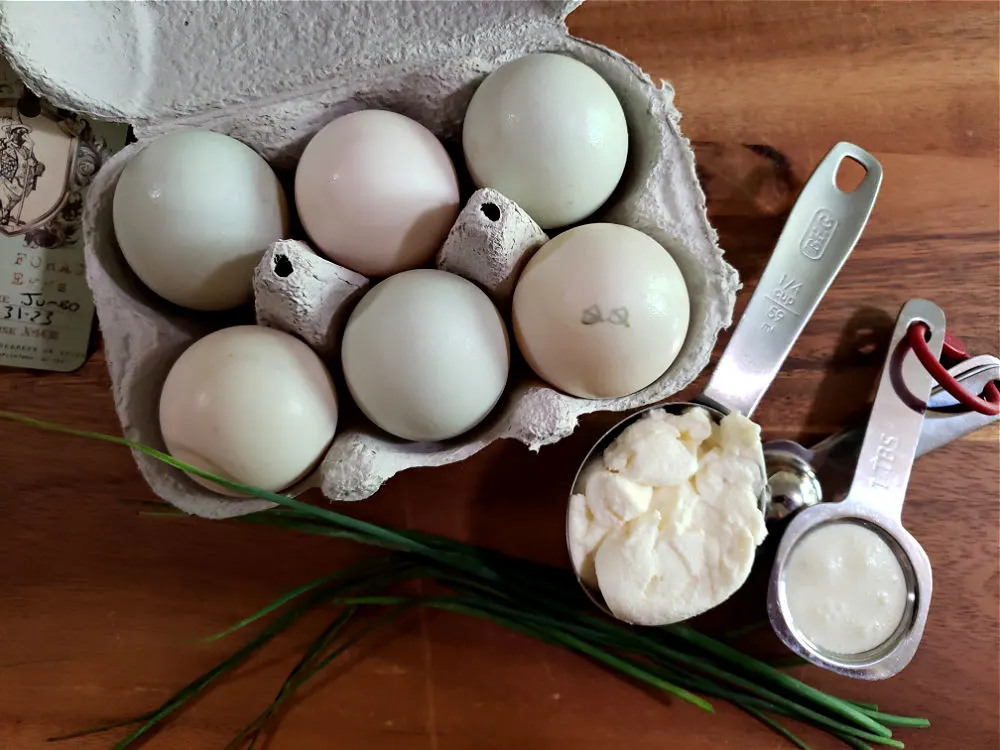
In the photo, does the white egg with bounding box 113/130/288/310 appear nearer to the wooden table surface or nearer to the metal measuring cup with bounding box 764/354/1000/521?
the wooden table surface

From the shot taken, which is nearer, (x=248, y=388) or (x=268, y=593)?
(x=248, y=388)

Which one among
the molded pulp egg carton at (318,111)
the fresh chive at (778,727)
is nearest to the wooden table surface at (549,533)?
the fresh chive at (778,727)

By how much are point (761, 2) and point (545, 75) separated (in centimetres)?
34

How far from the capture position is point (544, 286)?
20.4 inches

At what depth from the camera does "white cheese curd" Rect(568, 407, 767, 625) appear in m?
0.55

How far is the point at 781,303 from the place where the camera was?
0.62m

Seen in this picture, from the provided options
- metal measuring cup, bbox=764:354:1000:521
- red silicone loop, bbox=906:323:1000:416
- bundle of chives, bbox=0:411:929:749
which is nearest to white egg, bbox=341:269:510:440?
bundle of chives, bbox=0:411:929:749

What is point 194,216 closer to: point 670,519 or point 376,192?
point 376,192

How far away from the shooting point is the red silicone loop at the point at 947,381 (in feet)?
1.99

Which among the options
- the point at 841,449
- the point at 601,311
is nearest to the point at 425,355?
the point at 601,311

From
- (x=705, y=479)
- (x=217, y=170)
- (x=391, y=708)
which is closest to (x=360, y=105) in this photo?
(x=217, y=170)

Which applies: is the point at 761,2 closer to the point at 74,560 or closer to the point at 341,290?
the point at 341,290

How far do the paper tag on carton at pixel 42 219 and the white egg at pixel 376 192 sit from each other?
0.24 m

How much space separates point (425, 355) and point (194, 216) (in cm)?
21
